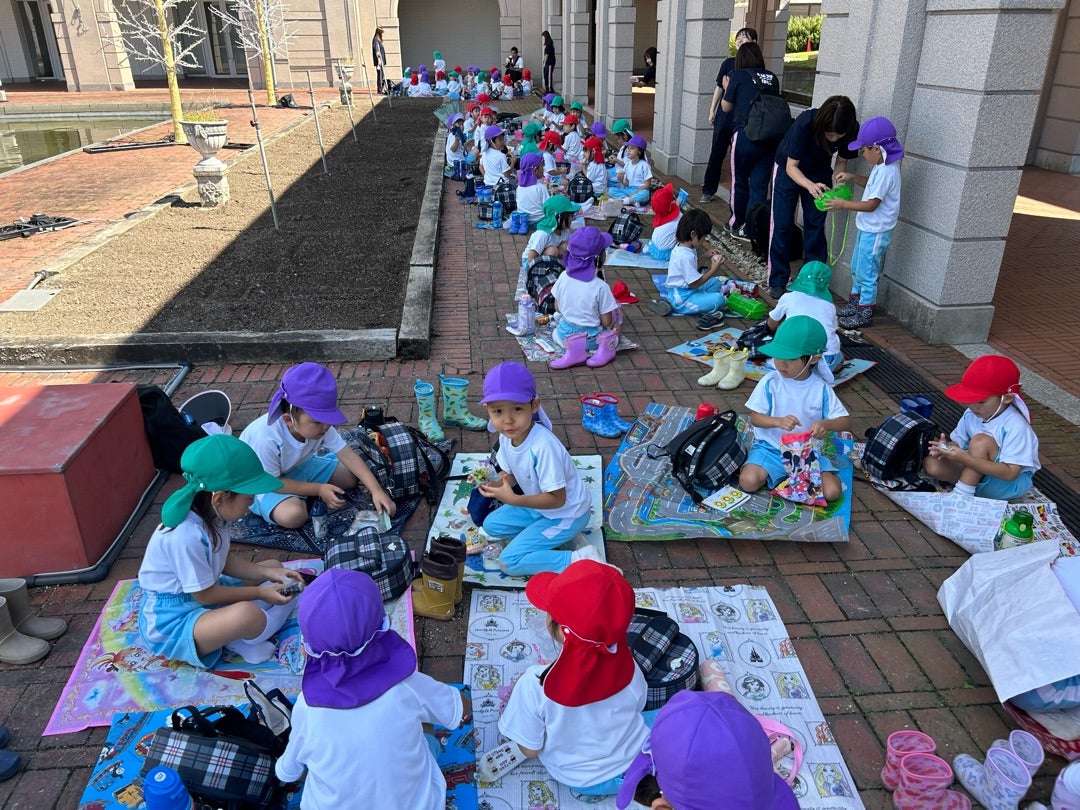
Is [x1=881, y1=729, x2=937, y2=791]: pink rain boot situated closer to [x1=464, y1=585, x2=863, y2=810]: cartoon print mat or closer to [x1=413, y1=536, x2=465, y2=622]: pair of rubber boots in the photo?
[x1=464, y1=585, x2=863, y2=810]: cartoon print mat

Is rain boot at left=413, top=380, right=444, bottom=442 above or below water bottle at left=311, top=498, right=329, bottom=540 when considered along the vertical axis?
above

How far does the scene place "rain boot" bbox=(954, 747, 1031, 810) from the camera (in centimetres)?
280

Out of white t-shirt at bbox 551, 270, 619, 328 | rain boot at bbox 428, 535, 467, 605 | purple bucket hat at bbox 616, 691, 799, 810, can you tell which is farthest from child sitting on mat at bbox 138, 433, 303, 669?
white t-shirt at bbox 551, 270, 619, 328

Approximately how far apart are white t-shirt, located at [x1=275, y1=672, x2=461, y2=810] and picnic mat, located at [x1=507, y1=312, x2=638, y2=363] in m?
4.22

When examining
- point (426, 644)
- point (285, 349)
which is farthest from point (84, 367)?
point (426, 644)

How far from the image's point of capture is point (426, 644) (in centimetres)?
365

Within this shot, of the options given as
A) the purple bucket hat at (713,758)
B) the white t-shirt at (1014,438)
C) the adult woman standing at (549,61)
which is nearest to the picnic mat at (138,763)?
the purple bucket hat at (713,758)

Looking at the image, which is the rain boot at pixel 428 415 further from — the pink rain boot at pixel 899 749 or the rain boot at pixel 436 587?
the pink rain boot at pixel 899 749

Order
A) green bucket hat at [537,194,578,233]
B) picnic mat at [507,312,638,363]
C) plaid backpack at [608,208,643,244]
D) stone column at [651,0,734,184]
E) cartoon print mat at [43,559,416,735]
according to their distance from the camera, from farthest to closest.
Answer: stone column at [651,0,734,184] < plaid backpack at [608,208,643,244] < green bucket hat at [537,194,578,233] < picnic mat at [507,312,638,363] < cartoon print mat at [43,559,416,735]

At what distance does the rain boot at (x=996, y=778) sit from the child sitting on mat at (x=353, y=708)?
2.01 metres

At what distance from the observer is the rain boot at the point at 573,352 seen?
6.33 metres

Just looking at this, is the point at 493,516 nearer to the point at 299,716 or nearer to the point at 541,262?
the point at 299,716

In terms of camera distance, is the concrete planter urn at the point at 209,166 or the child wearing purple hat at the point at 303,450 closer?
the child wearing purple hat at the point at 303,450

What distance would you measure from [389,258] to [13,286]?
393 cm
